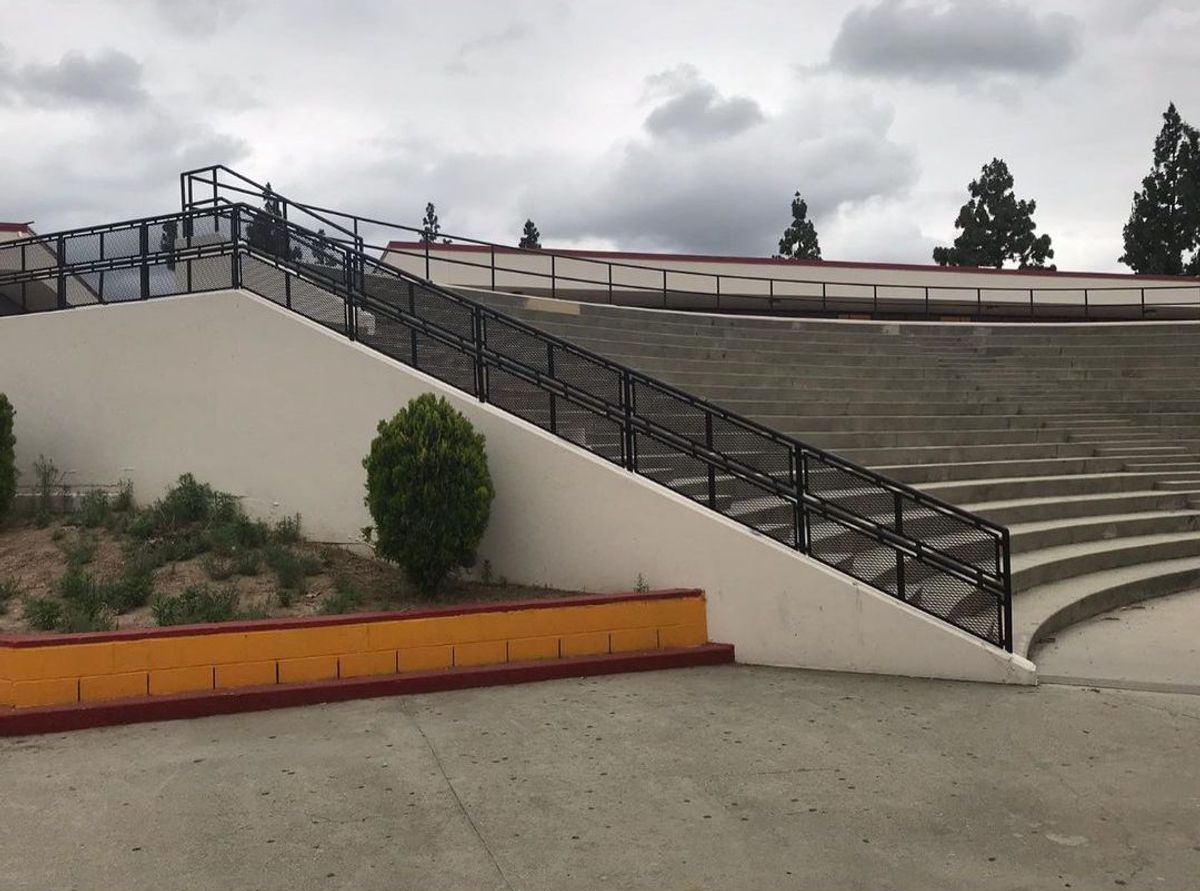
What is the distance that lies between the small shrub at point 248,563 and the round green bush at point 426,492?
4.11 ft

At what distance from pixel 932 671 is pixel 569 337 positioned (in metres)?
7.28

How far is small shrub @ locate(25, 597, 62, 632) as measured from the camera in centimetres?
636

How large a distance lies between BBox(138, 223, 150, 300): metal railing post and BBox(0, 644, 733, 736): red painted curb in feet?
19.1

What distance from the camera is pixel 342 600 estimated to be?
22.6ft

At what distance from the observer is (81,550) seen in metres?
7.79

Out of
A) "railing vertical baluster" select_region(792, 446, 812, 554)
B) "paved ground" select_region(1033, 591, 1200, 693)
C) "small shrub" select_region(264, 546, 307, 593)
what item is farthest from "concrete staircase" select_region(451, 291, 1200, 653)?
"small shrub" select_region(264, 546, 307, 593)

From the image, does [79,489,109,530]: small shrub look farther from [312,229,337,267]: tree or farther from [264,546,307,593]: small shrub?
[312,229,337,267]: tree

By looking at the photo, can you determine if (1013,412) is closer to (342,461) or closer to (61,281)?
(342,461)

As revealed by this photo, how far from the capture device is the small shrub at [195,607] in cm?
638

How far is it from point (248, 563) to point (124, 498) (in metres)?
2.58

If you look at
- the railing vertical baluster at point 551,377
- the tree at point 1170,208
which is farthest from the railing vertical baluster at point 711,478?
the tree at point 1170,208


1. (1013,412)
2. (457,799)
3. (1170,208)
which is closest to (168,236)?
(457,799)

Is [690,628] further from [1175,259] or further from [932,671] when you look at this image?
[1175,259]

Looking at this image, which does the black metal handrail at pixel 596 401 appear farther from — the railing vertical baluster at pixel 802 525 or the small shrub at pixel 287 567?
the small shrub at pixel 287 567
